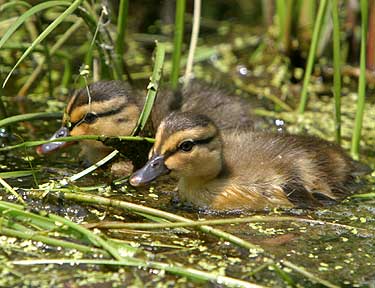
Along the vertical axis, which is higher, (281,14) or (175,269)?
(281,14)

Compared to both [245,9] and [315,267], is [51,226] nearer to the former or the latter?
[315,267]

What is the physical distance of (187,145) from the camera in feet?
15.8

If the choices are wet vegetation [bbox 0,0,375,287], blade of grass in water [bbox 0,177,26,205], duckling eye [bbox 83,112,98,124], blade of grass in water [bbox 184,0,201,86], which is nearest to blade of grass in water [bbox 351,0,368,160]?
wet vegetation [bbox 0,0,375,287]

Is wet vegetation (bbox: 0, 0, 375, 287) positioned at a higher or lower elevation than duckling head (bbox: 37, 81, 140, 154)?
lower

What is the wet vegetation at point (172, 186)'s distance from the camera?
3967 mm

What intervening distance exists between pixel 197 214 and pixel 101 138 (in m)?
0.59

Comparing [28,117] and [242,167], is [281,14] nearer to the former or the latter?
[242,167]

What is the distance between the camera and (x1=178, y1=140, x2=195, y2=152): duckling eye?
15.7 feet

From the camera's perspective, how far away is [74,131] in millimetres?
5164

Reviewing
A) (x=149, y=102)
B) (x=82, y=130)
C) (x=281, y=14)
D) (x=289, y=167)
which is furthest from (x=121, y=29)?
(x=281, y=14)

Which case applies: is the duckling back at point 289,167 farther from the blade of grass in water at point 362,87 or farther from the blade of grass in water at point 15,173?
the blade of grass in water at point 15,173

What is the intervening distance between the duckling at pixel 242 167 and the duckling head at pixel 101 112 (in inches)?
17.5

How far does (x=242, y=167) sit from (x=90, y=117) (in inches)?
31.4

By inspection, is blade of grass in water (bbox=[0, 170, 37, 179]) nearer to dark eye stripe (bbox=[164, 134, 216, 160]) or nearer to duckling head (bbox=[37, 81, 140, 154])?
duckling head (bbox=[37, 81, 140, 154])
